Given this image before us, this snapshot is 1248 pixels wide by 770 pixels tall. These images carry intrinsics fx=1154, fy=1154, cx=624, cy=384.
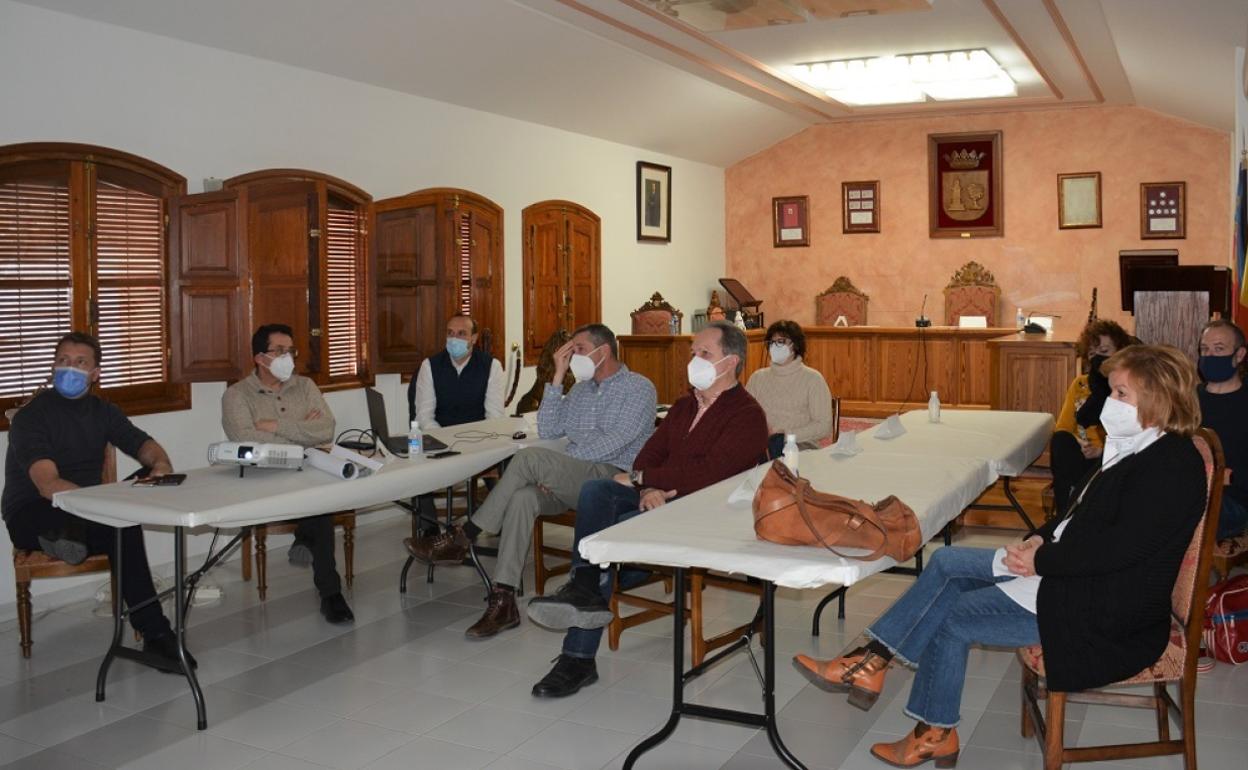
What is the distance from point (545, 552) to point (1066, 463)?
108 inches

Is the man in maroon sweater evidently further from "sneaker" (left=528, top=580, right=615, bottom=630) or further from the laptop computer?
the laptop computer

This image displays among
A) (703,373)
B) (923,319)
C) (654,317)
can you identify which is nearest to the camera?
(703,373)

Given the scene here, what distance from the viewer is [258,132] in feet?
21.8

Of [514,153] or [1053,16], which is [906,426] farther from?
[514,153]

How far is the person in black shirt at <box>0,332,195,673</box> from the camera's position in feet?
14.6

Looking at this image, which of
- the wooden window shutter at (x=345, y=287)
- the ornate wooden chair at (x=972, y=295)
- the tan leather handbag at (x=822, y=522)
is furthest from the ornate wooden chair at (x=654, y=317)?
the tan leather handbag at (x=822, y=522)

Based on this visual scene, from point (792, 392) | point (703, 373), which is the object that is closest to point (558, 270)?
point (792, 392)

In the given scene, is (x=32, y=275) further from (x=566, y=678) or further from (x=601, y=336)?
(x=566, y=678)

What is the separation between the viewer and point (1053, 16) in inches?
293

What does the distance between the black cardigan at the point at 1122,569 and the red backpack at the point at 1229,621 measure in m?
1.51

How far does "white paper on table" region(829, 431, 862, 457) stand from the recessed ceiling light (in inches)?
200

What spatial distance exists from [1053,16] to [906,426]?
10.8ft

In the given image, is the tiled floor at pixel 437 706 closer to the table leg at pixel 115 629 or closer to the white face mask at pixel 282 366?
the table leg at pixel 115 629

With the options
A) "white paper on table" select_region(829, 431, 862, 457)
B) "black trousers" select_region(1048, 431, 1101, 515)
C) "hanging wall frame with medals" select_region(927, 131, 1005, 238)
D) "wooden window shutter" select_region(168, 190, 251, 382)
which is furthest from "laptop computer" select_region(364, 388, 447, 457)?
"hanging wall frame with medals" select_region(927, 131, 1005, 238)
